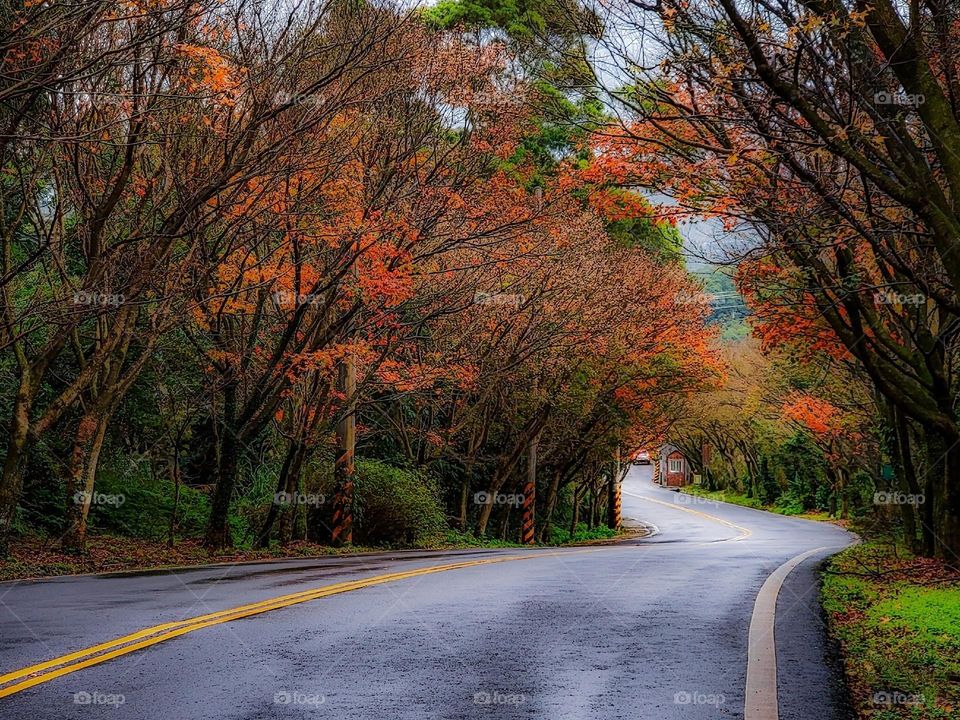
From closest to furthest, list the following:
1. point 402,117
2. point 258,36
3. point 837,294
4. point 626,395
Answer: point 837,294
point 258,36
point 402,117
point 626,395

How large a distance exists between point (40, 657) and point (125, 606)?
2.79 meters

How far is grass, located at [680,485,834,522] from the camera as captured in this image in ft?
192

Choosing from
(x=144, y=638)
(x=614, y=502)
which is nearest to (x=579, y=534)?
(x=614, y=502)

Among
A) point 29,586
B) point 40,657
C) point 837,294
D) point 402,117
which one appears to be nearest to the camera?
point 40,657

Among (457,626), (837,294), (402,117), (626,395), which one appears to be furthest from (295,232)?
(626,395)

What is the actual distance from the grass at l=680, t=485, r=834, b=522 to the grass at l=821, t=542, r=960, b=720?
A: 4331cm

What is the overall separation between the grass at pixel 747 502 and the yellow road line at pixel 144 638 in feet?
157

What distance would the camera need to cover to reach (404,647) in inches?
315

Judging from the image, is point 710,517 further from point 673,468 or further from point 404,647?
point 404,647

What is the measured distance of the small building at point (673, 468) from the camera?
352ft

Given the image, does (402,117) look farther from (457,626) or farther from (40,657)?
(40,657)

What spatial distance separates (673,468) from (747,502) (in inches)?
1462

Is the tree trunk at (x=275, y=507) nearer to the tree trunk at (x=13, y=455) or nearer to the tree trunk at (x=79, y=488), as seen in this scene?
the tree trunk at (x=79, y=488)

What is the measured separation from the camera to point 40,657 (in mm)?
7152
